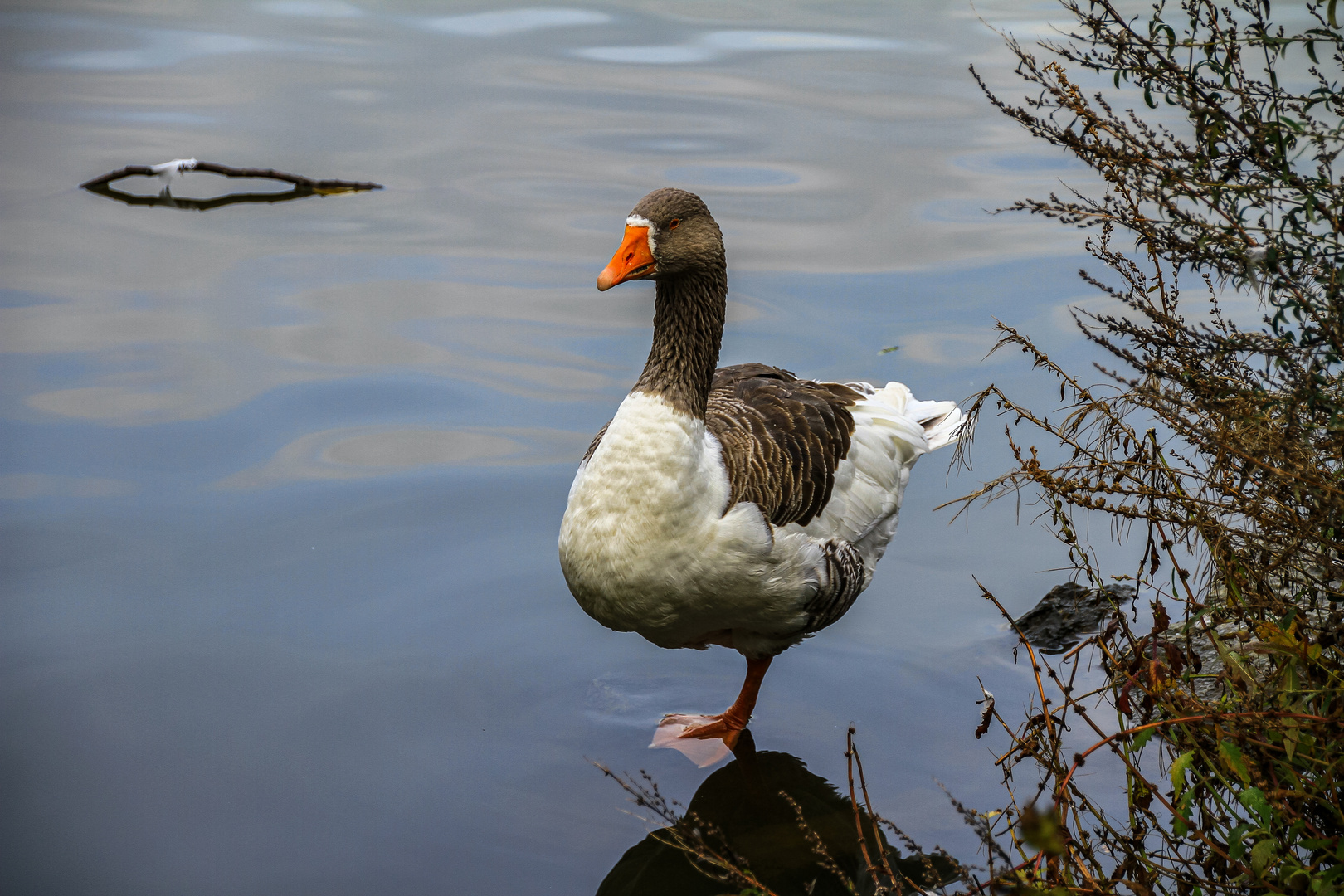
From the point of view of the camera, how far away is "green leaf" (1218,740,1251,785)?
2443 millimetres

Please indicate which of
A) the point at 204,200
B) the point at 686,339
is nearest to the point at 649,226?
the point at 686,339

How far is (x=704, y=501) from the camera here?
438 cm

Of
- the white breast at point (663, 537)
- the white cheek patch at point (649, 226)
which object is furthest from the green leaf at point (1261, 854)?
the white cheek patch at point (649, 226)

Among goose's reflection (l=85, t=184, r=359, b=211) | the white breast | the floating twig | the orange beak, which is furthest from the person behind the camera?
goose's reflection (l=85, t=184, r=359, b=211)

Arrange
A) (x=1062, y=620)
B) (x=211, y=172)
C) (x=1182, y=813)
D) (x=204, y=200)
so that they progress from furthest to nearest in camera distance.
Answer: (x=211, y=172) < (x=204, y=200) < (x=1062, y=620) < (x=1182, y=813)

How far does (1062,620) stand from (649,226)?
2944mm

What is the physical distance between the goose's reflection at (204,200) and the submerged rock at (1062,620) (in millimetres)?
7684

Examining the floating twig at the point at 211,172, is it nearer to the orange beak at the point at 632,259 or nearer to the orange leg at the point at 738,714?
the orange beak at the point at 632,259

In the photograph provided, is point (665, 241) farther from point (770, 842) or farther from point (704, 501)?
point (770, 842)

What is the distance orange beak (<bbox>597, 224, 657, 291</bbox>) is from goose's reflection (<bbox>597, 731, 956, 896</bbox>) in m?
2.07

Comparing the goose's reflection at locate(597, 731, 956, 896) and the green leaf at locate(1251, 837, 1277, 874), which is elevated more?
the green leaf at locate(1251, 837, 1277, 874)

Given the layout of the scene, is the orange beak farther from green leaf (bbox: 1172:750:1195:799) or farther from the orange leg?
green leaf (bbox: 1172:750:1195:799)

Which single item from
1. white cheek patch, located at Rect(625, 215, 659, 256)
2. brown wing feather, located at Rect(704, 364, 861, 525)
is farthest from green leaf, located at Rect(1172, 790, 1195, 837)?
white cheek patch, located at Rect(625, 215, 659, 256)

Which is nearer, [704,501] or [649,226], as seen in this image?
[704,501]
